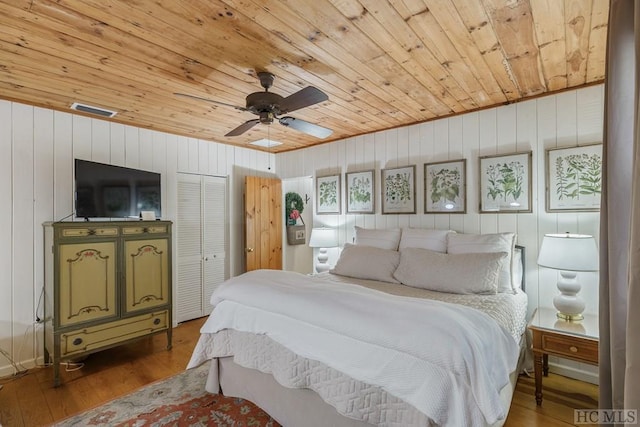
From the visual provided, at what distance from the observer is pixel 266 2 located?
5.26 feet

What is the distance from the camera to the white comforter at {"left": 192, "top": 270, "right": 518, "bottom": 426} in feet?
4.38

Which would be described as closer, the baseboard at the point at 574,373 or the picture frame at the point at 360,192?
the baseboard at the point at 574,373

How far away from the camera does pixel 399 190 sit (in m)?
3.76

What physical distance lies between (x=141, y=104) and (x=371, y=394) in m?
3.10

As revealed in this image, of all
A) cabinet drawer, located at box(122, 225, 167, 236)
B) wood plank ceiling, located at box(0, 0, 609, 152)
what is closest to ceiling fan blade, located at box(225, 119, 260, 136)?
wood plank ceiling, located at box(0, 0, 609, 152)

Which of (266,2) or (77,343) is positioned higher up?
(266,2)

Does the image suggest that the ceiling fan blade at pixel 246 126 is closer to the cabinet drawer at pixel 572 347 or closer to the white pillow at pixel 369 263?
the white pillow at pixel 369 263

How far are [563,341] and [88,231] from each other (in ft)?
12.8

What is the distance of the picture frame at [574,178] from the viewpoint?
2.57m

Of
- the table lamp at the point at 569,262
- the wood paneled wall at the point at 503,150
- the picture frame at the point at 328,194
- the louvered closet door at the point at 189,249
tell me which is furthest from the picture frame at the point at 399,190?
the louvered closet door at the point at 189,249

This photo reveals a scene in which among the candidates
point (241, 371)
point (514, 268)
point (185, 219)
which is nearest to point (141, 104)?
point (185, 219)

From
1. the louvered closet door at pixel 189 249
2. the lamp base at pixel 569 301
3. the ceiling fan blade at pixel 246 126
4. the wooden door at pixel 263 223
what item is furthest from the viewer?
the wooden door at pixel 263 223

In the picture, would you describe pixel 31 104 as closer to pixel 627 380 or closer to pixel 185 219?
pixel 185 219

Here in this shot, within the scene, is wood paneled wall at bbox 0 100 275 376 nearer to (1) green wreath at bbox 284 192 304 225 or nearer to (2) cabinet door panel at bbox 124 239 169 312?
(2) cabinet door panel at bbox 124 239 169 312
